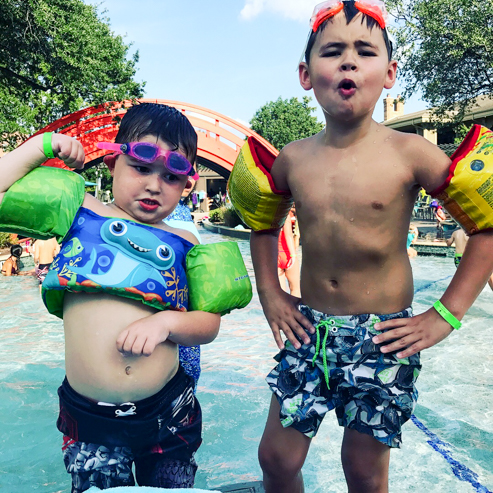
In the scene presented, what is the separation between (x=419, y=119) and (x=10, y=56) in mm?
20941

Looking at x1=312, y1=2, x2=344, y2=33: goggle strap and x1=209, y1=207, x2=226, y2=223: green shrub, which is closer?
x1=312, y1=2, x2=344, y2=33: goggle strap

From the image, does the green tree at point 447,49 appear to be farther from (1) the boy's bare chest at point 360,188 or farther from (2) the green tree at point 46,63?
(1) the boy's bare chest at point 360,188

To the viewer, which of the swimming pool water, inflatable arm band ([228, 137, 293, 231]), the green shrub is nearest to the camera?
inflatable arm band ([228, 137, 293, 231])

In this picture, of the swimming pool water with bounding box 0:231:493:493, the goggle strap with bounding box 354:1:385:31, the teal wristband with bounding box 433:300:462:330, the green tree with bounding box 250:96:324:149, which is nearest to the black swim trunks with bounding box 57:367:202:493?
the teal wristband with bounding box 433:300:462:330

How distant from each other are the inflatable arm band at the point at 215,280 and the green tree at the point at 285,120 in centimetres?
5361

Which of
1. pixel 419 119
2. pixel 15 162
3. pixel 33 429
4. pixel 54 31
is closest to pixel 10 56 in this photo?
pixel 54 31

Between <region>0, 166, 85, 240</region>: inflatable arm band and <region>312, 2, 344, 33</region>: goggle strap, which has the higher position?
<region>312, 2, 344, 33</region>: goggle strap

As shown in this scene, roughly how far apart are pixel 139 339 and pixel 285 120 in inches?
2204

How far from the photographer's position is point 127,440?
1803 mm

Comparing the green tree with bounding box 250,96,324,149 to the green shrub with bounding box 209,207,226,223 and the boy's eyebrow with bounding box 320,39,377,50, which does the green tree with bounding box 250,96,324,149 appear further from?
the boy's eyebrow with bounding box 320,39,377,50

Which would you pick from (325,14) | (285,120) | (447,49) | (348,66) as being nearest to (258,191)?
(348,66)

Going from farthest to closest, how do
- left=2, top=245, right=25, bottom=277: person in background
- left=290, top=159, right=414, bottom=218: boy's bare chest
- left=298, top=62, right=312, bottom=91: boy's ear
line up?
1. left=2, top=245, right=25, bottom=277: person in background
2. left=298, top=62, right=312, bottom=91: boy's ear
3. left=290, top=159, right=414, bottom=218: boy's bare chest

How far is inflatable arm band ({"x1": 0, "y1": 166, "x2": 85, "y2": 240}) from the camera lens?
5.84ft

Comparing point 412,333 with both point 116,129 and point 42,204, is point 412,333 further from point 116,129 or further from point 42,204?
point 116,129
